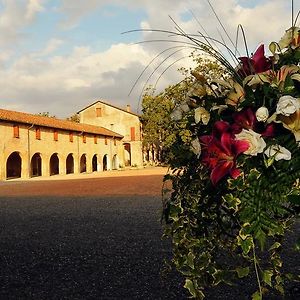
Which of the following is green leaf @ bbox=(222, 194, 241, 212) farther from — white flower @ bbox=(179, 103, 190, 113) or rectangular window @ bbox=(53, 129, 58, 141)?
rectangular window @ bbox=(53, 129, 58, 141)

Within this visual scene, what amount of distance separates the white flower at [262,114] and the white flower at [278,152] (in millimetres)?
70

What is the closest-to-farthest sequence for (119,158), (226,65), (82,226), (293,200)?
(293,200)
(226,65)
(82,226)
(119,158)

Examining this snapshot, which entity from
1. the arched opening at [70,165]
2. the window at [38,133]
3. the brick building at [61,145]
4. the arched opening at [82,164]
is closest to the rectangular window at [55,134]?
the brick building at [61,145]

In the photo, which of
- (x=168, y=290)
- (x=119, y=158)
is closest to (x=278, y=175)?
(x=168, y=290)

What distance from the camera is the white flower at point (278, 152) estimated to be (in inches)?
34.0

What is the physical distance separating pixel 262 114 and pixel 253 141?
71 millimetres

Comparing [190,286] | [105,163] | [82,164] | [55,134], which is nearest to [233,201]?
[190,286]

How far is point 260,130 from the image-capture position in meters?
0.95

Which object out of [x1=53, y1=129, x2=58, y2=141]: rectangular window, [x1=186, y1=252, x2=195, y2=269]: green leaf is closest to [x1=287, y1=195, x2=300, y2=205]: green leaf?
[x1=186, y1=252, x2=195, y2=269]: green leaf

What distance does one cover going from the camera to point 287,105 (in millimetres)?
863

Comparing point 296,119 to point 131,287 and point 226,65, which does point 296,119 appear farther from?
point 131,287

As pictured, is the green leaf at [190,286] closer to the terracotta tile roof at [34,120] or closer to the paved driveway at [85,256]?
the paved driveway at [85,256]

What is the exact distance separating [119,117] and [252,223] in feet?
166

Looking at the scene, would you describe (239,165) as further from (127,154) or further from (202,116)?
(127,154)
